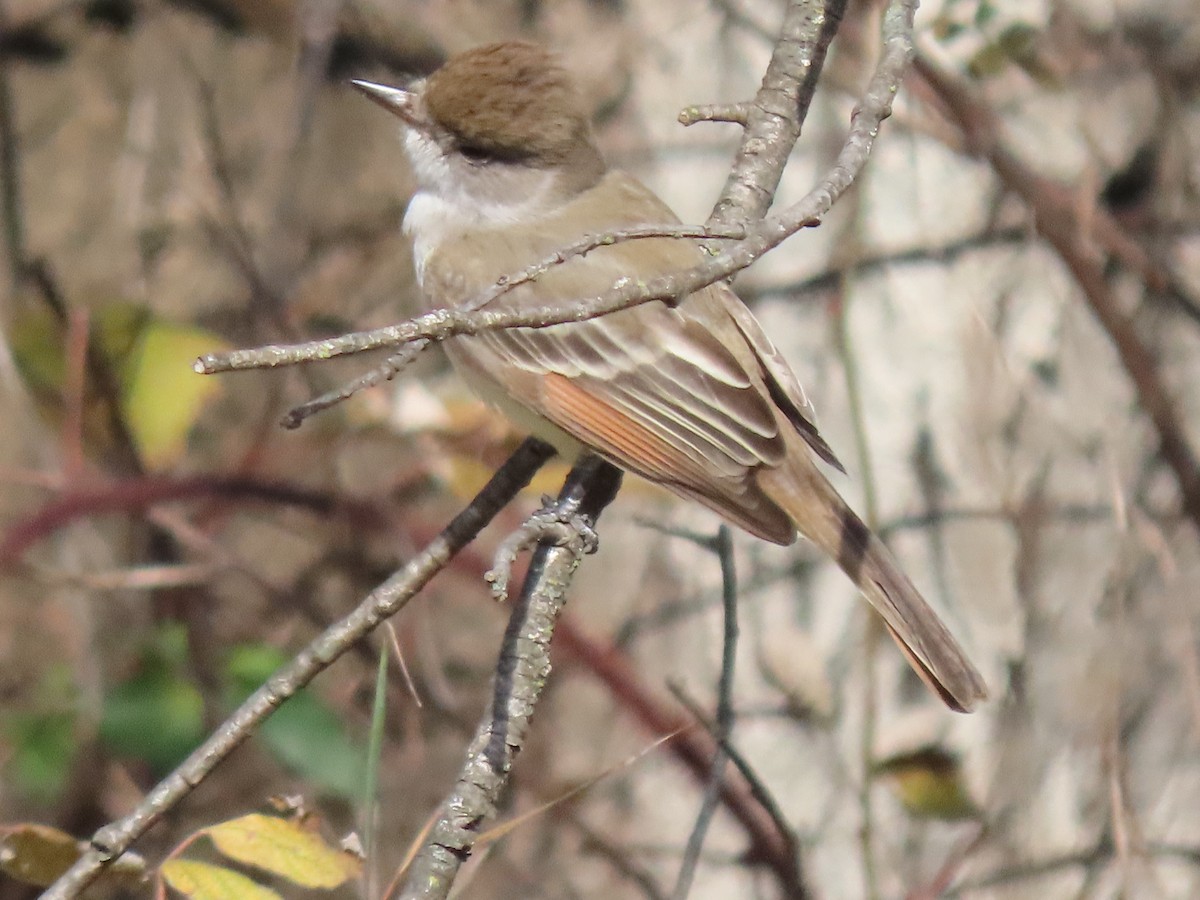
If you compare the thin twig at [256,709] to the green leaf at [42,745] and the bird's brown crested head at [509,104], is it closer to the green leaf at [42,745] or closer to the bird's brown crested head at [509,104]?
the bird's brown crested head at [509,104]

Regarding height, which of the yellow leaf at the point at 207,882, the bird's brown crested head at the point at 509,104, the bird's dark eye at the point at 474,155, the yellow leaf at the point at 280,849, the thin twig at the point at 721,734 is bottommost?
the yellow leaf at the point at 207,882

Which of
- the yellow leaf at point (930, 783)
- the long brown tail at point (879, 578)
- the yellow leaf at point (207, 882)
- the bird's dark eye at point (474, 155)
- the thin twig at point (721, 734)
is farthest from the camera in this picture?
the bird's dark eye at point (474, 155)

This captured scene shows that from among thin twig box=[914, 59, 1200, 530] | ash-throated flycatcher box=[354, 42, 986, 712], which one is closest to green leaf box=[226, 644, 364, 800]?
ash-throated flycatcher box=[354, 42, 986, 712]

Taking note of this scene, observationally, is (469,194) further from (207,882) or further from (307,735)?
(207,882)

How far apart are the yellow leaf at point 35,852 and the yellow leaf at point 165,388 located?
1477mm

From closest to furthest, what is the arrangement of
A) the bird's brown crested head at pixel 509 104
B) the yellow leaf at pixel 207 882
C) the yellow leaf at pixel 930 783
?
the yellow leaf at pixel 207 882 < the yellow leaf at pixel 930 783 < the bird's brown crested head at pixel 509 104

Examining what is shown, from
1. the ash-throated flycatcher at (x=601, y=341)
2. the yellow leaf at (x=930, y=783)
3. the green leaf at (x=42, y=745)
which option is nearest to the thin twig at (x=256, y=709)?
the ash-throated flycatcher at (x=601, y=341)

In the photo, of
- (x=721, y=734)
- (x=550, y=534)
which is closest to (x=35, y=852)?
(x=550, y=534)

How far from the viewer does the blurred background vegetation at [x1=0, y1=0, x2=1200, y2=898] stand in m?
3.38

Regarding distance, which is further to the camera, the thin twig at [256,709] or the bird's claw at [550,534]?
the bird's claw at [550,534]

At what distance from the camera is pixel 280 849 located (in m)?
1.81

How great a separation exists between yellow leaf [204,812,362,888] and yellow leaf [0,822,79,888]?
26 cm

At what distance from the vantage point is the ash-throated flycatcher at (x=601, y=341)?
263 cm

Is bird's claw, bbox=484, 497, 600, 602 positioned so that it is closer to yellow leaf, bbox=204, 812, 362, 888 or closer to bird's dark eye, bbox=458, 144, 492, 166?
yellow leaf, bbox=204, 812, 362, 888
